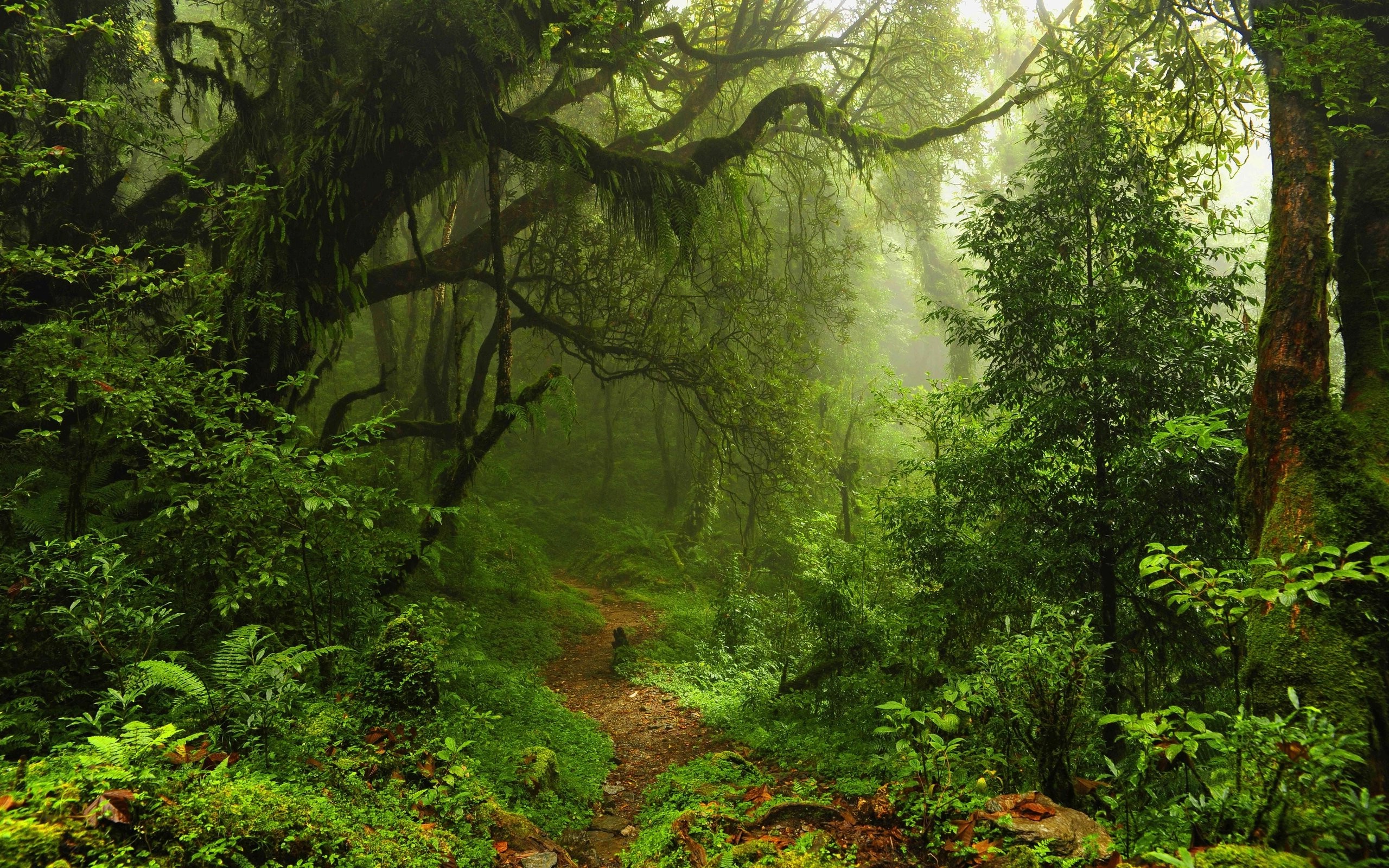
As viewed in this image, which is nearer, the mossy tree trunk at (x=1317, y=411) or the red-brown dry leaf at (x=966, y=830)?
the mossy tree trunk at (x=1317, y=411)

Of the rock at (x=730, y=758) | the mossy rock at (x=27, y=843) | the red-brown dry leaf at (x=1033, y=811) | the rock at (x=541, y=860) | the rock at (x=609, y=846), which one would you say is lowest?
the rock at (x=730, y=758)

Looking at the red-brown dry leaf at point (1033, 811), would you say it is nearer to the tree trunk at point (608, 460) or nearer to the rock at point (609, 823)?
the rock at point (609, 823)

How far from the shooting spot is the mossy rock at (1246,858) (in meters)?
2.25

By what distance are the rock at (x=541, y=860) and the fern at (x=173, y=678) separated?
1.87 metres

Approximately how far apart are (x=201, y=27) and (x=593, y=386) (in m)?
15.5

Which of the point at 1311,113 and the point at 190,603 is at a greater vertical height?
the point at 1311,113

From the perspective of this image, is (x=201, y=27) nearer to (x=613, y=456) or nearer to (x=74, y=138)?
Answer: (x=74, y=138)

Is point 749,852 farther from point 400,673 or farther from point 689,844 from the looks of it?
point 400,673

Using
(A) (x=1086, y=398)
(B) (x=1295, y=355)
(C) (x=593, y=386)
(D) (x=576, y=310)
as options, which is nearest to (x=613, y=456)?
(C) (x=593, y=386)

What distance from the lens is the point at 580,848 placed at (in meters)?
4.40

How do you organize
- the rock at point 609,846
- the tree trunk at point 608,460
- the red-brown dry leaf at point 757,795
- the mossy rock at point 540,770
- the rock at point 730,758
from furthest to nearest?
the tree trunk at point 608,460, the rock at point 730,758, the mossy rock at point 540,770, the red-brown dry leaf at point 757,795, the rock at point 609,846

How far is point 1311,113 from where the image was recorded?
4492 mm

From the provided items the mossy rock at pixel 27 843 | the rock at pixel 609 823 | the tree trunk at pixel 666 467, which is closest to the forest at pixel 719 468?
the mossy rock at pixel 27 843

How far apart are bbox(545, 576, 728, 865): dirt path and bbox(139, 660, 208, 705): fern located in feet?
7.75
